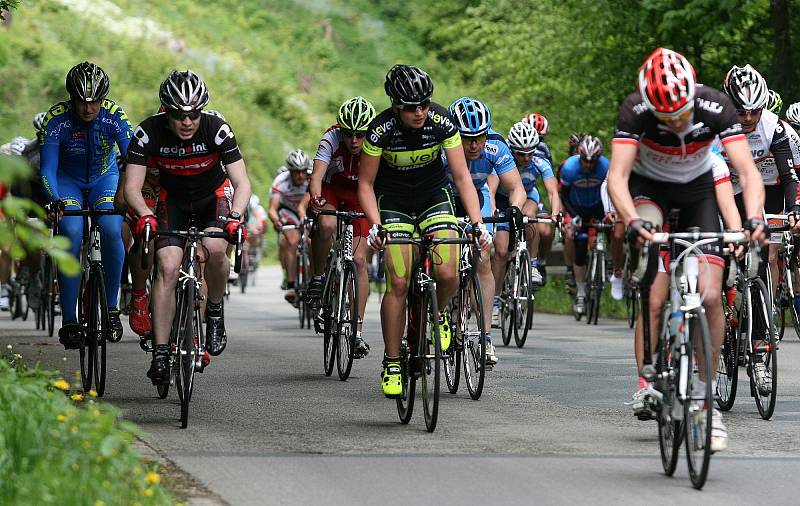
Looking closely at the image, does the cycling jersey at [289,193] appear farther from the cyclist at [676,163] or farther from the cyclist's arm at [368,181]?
the cyclist at [676,163]

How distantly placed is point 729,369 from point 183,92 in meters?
3.73

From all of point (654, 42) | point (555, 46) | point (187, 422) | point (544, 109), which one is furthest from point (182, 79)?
point (544, 109)

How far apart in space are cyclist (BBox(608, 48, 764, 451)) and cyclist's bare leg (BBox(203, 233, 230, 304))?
9.51ft

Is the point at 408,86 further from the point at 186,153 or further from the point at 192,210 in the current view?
the point at 192,210

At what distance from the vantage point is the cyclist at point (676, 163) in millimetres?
8078

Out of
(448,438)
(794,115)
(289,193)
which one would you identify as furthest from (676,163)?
(289,193)

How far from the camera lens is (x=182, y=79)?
33.0 ft

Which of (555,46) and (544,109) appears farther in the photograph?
(544,109)

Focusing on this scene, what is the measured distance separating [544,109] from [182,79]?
969 inches

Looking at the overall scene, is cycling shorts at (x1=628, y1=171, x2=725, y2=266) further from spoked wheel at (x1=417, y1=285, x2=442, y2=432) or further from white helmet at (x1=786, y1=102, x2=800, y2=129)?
white helmet at (x1=786, y1=102, x2=800, y2=129)

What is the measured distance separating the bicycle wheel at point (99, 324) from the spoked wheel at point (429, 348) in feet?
8.24

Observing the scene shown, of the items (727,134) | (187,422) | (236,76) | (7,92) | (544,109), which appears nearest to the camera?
(727,134)

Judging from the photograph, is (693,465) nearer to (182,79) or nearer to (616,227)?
(182,79)

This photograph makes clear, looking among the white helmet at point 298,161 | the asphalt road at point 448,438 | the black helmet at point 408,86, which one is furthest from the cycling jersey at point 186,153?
the white helmet at point 298,161
